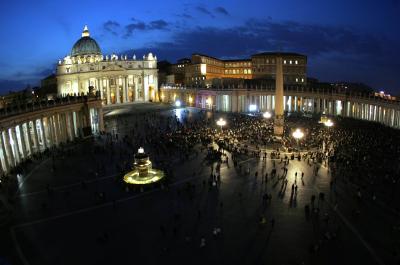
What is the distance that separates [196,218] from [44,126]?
33.8 metres

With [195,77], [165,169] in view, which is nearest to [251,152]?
[165,169]

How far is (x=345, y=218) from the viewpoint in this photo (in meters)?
24.7

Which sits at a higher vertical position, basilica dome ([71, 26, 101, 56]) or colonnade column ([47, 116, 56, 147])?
basilica dome ([71, 26, 101, 56])

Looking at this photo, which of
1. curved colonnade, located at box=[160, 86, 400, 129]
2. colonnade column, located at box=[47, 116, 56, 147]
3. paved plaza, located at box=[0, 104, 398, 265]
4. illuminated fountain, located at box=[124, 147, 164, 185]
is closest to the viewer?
paved plaza, located at box=[0, 104, 398, 265]

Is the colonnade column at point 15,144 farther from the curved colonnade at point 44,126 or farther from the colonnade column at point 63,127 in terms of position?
the colonnade column at point 63,127

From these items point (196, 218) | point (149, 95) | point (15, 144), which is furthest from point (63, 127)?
point (149, 95)

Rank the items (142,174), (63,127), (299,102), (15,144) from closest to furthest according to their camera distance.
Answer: (142,174), (15,144), (63,127), (299,102)

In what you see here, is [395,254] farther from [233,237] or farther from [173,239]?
[173,239]

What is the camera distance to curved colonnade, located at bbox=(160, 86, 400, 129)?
196 ft

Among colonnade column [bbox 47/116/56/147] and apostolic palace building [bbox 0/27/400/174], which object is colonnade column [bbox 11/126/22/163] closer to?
apostolic palace building [bbox 0/27/400/174]

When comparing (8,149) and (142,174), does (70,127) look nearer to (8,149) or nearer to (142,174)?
(8,149)

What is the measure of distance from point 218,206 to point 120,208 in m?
7.58

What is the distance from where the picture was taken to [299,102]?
275 ft

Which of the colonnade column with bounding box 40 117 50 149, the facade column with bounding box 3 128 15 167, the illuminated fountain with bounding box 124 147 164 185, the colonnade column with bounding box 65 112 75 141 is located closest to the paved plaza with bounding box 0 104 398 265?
the illuminated fountain with bounding box 124 147 164 185
